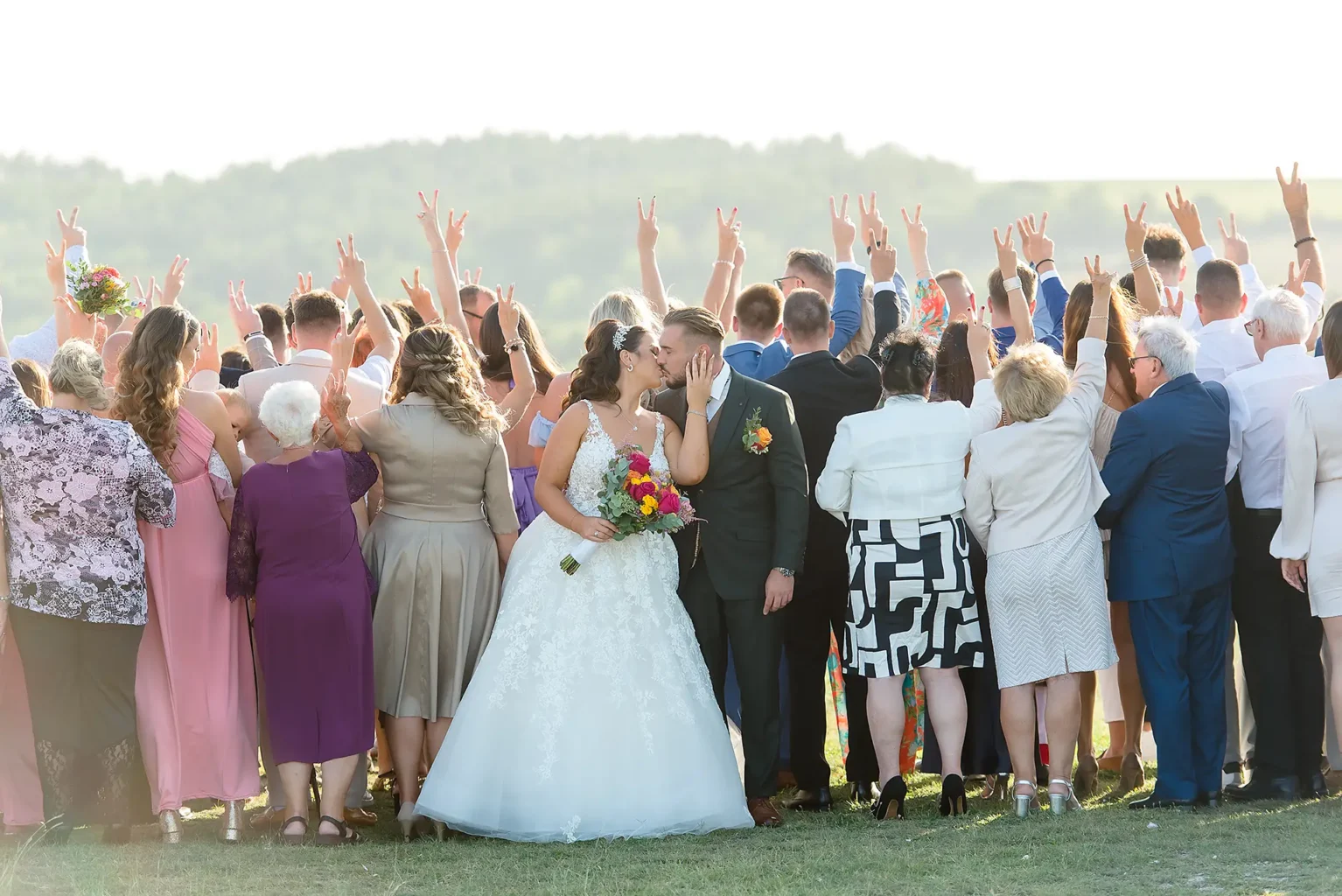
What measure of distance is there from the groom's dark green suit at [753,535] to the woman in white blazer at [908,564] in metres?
0.28

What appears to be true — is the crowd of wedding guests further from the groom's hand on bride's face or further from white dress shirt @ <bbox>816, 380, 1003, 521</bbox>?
the groom's hand on bride's face

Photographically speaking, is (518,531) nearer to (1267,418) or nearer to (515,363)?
(515,363)

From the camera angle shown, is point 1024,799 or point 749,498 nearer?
point 1024,799

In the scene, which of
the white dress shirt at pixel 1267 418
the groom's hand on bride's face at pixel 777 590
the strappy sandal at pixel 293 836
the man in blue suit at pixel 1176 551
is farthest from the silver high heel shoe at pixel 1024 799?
the strappy sandal at pixel 293 836

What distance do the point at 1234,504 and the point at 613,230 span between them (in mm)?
64767

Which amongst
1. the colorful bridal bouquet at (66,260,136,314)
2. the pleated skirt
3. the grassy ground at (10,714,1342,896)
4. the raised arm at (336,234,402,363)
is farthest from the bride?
the colorful bridal bouquet at (66,260,136,314)

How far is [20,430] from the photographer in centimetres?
598

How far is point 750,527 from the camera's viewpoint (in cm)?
638

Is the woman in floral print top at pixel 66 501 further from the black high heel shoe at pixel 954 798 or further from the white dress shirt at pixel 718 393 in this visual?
the black high heel shoe at pixel 954 798

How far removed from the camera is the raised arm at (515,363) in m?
6.93

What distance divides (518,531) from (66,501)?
1.91 meters

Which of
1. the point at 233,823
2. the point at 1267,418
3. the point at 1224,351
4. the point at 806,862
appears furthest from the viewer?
the point at 1224,351

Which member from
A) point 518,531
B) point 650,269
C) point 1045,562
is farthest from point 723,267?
point 1045,562

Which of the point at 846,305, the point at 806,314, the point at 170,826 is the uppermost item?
the point at 846,305
